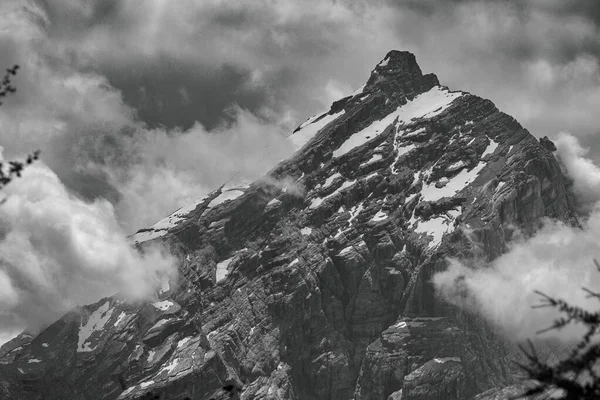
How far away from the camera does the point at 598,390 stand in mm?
16078

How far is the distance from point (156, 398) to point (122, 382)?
12.1 feet

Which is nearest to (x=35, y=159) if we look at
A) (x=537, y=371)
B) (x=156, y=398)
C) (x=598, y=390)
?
(x=156, y=398)

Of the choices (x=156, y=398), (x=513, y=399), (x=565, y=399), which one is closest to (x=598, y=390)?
(x=565, y=399)

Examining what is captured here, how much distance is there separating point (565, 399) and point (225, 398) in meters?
9.95

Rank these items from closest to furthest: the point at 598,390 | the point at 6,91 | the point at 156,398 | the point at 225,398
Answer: the point at 598,390
the point at 6,91
the point at 156,398
the point at 225,398

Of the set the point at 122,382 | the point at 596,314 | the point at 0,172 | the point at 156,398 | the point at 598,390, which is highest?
the point at 0,172

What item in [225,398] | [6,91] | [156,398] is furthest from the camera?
[225,398]

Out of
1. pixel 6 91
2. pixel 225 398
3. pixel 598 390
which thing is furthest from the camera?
pixel 225 398

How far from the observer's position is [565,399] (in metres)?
16.5

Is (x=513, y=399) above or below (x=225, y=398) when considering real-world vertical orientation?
below

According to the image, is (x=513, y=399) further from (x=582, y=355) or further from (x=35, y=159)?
(x=35, y=159)

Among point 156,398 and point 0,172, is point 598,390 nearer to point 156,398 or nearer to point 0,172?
point 156,398

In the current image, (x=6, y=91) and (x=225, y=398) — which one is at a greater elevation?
(x=6, y=91)

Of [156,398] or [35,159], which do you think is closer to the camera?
[35,159]
